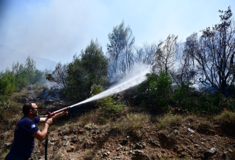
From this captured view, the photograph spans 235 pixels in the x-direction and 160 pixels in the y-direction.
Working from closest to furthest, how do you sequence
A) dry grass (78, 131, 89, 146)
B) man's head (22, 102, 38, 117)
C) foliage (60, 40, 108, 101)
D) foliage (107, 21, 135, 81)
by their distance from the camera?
man's head (22, 102, 38, 117) < dry grass (78, 131, 89, 146) < foliage (60, 40, 108, 101) < foliage (107, 21, 135, 81)

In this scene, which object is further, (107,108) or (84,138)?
(107,108)

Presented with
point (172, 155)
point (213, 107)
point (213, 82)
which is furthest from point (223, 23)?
point (172, 155)

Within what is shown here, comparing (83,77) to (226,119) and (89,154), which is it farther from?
(226,119)

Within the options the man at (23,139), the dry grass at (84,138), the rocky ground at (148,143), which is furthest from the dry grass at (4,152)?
the man at (23,139)

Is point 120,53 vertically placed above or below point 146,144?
above

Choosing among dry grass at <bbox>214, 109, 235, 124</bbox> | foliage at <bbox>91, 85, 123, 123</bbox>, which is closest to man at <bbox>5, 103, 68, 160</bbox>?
foliage at <bbox>91, 85, 123, 123</bbox>

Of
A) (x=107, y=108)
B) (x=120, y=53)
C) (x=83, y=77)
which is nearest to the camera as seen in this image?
(x=107, y=108)

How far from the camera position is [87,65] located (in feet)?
40.0

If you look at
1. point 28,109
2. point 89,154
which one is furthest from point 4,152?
point 28,109

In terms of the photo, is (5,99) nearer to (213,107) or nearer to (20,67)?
(213,107)

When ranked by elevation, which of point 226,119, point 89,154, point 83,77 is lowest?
point 89,154

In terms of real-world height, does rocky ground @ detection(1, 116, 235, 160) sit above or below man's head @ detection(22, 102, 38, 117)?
below

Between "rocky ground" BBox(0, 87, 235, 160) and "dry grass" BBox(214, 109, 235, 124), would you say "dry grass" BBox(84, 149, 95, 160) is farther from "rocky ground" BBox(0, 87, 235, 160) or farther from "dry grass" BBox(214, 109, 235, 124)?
"dry grass" BBox(214, 109, 235, 124)

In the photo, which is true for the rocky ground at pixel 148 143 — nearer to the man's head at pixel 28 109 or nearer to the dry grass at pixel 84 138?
the dry grass at pixel 84 138
